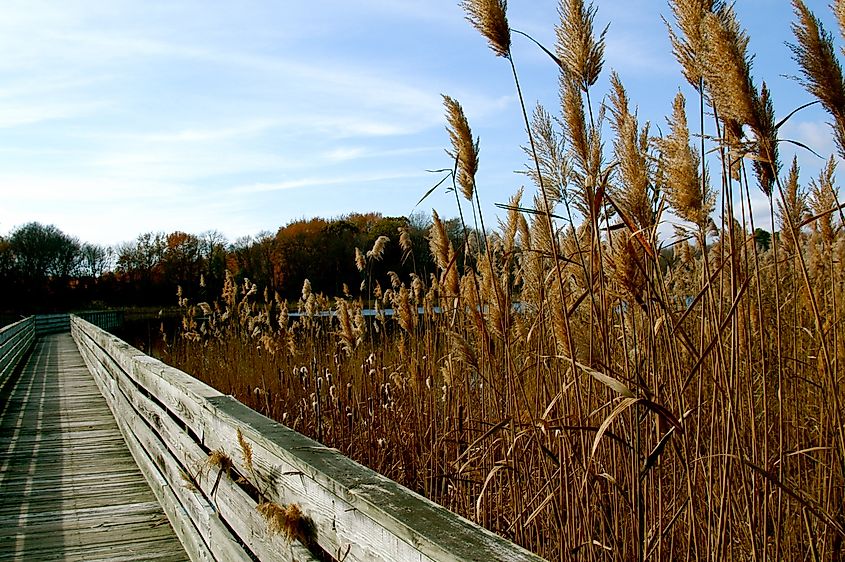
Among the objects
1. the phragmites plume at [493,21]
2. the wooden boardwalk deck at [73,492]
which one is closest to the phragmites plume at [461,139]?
the phragmites plume at [493,21]

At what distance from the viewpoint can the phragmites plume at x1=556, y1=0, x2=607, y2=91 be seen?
6.80 ft

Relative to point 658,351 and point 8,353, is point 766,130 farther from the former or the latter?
point 8,353

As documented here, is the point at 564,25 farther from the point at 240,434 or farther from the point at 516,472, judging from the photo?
the point at 240,434

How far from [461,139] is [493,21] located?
18.6 inches

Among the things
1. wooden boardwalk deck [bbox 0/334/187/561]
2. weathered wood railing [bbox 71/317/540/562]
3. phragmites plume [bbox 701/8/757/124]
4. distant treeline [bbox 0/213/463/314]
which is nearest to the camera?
weathered wood railing [bbox 71/317/540/562]

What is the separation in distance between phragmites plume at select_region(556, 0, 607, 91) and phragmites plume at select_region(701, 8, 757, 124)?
363 mm

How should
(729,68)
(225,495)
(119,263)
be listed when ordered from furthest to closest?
1. (119,263)
2. (225,495)
3. (729,68)

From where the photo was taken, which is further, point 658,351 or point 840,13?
point 658,351

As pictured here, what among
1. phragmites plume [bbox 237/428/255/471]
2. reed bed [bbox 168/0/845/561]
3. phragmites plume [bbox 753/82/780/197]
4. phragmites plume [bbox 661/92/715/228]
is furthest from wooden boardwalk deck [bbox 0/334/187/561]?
phragmites plume [bbox 753/82/780/197]

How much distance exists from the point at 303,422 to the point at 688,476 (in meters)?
3.88

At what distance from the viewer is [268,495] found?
7.93ft

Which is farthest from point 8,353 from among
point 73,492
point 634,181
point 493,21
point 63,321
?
point 63,321

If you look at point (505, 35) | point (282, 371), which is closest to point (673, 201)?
point (505, 35)

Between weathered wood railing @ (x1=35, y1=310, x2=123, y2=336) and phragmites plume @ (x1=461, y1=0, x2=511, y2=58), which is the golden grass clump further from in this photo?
weathered wood railing @ (x1=35, y1=310, x2=123, y2=336)
